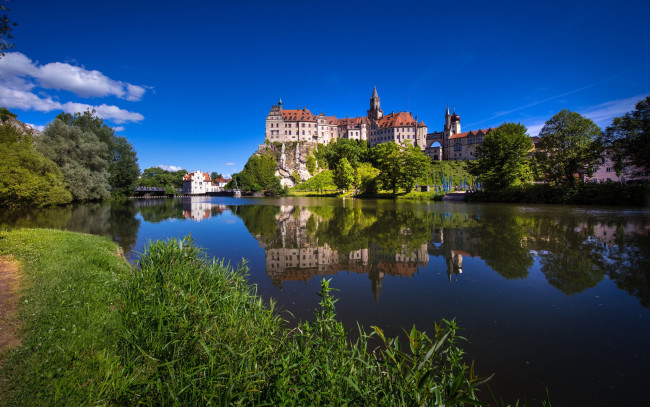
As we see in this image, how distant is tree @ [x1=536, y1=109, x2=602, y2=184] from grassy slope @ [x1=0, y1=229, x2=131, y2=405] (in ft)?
169

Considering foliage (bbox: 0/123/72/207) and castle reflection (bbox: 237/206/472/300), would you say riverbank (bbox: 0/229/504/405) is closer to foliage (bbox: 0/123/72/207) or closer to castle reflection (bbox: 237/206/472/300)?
castle reflection (bbox: 237/206/472/300)

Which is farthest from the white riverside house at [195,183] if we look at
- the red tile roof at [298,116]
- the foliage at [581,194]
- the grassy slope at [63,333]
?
the grassy slope at [63,333]

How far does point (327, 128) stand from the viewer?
396ft

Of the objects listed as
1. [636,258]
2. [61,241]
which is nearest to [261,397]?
[61,241]

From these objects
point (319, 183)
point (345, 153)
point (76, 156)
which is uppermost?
point (345, 153)

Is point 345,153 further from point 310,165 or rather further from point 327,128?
point 327,128

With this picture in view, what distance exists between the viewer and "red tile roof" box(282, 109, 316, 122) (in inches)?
4557

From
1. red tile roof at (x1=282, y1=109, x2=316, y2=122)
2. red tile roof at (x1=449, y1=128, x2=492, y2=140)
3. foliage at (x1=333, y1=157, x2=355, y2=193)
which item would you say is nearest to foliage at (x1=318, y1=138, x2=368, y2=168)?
foliage at (x1=333, y1=157, x2=355, y2=193)

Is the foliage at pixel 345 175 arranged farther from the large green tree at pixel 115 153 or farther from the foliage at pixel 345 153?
the large green tree at pixel 115 153

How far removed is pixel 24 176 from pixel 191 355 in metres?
37.0

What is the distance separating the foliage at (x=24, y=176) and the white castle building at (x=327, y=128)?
82.7 meters

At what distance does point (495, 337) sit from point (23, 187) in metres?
39.4

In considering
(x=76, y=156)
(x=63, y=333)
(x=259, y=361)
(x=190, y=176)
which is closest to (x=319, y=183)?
(x=76, y=156)

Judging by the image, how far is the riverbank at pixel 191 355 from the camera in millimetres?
2912
